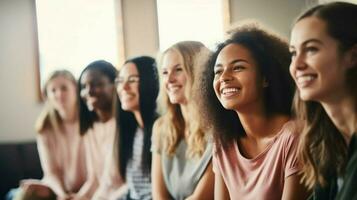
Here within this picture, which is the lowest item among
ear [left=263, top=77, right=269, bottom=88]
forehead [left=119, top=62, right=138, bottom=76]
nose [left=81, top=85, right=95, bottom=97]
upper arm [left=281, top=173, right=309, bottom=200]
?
upper arm [left=281, top=173, right=309, bottom=200]

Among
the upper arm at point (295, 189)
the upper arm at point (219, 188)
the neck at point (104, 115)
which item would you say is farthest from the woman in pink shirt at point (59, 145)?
the upper arm at point (295, 189)

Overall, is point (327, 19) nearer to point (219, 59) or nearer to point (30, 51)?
point (219, 59)

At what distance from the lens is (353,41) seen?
108 cm

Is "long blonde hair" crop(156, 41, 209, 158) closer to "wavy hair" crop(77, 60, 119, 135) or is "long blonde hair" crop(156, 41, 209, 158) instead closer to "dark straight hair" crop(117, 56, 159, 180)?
"dark straight hair" crop(117, 56, 159, 180)

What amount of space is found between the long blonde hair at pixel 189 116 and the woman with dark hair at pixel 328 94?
342 millimetres

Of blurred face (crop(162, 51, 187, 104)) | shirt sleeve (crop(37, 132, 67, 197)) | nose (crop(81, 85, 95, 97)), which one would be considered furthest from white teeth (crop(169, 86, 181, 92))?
shirt sleeve (crop(37, 132, 67, 197))

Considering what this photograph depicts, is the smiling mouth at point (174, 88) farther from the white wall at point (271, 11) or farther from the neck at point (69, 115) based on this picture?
the neck at point (69, 115)

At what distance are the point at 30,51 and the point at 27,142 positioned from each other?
34 centimetres

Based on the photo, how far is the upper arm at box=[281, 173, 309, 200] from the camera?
1207 mm

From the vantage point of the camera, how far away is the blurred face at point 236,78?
1.28 meters

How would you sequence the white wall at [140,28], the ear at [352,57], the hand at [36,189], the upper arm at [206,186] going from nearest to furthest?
1. the ear at [352,57]
2. the upper arm at [206,186]
3. the white wall at [140,28]
4. the hand at [36,189]

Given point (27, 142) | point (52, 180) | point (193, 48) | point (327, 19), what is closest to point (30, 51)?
point (27, 142)

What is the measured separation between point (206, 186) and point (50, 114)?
2.23 feet

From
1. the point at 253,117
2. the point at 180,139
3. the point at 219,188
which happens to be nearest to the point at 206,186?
the point at 219,188
